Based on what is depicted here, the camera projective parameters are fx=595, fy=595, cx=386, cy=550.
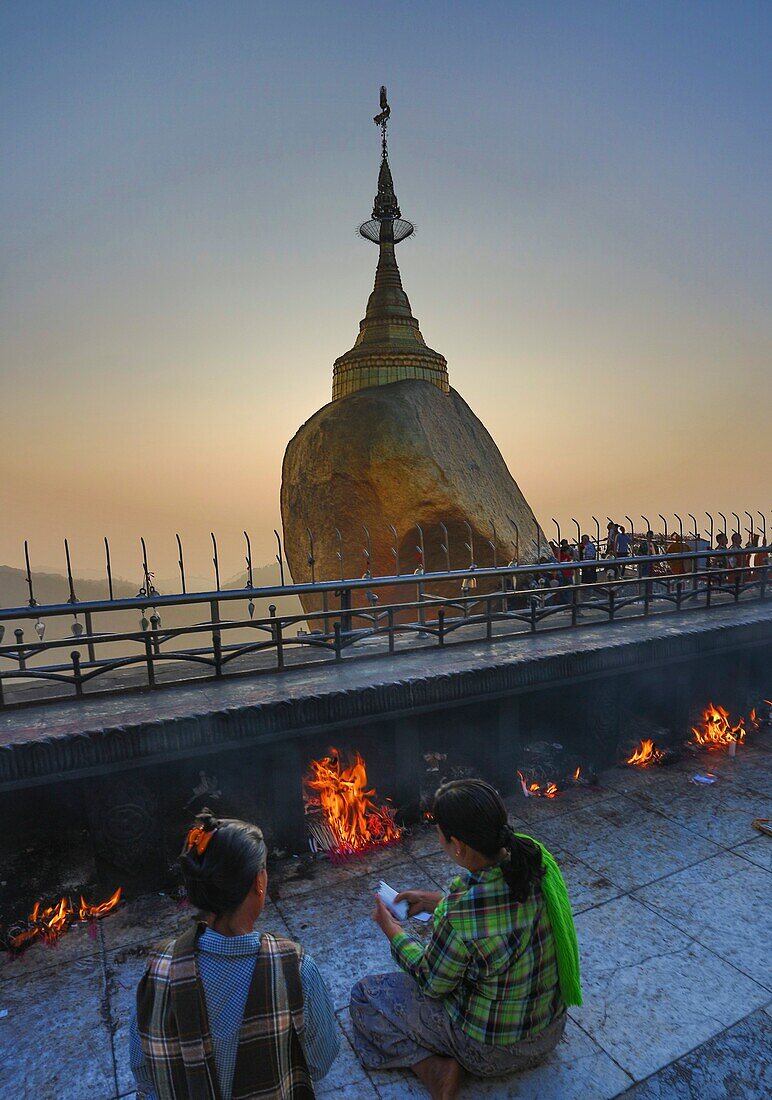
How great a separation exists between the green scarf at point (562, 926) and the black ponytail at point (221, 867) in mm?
1313

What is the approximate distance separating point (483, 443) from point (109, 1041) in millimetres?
23175

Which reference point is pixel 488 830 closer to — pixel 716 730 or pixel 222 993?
Result: pixel 222 993

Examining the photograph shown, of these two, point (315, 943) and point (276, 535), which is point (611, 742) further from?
point (276, 535)

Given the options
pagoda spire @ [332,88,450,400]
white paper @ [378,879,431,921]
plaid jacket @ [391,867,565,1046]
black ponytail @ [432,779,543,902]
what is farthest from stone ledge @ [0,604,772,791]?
pagoda spire @ [332,88,450,400]

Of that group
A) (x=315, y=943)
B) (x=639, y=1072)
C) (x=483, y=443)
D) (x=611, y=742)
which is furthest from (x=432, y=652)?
(x=483, y=443)

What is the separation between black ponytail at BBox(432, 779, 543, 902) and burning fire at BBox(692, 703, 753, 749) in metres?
6.21

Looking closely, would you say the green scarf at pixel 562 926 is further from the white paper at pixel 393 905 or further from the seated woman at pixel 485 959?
the white paper at pixel 393 905

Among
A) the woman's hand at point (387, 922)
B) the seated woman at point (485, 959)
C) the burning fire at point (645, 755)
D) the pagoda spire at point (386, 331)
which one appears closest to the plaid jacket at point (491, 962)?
the seated woman at point (485, 959)

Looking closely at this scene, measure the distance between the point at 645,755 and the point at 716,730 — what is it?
140 centimetres

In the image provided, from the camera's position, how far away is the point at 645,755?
23.9 feet

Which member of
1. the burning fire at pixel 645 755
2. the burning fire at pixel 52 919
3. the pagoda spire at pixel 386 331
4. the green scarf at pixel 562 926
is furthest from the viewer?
the pagoda spire at pixel 386 331

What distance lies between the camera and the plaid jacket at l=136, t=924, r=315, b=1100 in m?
1.99

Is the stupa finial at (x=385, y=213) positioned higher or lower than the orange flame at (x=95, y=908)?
higher

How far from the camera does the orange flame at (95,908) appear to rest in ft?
15.2
